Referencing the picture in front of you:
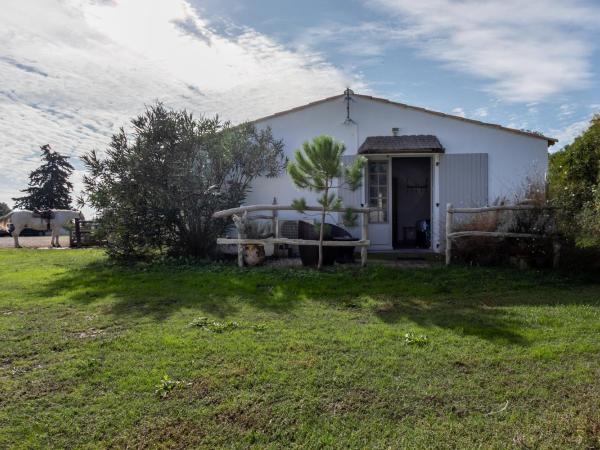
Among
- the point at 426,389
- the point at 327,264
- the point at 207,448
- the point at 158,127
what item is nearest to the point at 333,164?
the point at 327,264

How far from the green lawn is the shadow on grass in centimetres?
5

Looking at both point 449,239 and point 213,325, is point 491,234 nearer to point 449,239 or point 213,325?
point 449,239

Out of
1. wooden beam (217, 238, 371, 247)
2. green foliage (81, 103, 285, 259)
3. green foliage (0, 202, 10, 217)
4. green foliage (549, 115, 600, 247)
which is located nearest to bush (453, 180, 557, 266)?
green foliage (549, 115, 600, 247)

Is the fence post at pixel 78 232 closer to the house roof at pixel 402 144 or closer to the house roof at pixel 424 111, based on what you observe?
the house roof at pixel 424 111

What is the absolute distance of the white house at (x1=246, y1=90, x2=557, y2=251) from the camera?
10.6 m

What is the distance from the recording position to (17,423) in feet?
9.53

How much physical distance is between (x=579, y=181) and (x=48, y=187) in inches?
1467

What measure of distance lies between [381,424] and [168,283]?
5604 mm

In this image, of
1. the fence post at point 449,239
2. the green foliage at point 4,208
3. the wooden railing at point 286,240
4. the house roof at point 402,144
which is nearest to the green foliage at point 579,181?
the fence post at point 449,239

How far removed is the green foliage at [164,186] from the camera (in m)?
9.91

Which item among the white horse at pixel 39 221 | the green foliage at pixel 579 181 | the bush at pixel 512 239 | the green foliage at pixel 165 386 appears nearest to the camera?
the green foliage at pixel 165 386

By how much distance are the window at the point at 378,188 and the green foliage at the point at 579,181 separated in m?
4.01

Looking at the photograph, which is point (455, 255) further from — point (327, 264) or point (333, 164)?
point (333, 164)

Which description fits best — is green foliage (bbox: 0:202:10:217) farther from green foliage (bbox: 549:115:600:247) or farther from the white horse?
green foliage (bbox: 549:115:600:247)
